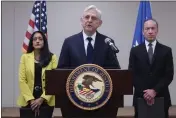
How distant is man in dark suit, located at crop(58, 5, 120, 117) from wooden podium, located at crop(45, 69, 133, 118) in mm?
195

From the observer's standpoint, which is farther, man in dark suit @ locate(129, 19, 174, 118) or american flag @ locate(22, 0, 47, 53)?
american flag @ locate(22, 0, 47, 53)

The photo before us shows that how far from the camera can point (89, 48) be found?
2.41 m

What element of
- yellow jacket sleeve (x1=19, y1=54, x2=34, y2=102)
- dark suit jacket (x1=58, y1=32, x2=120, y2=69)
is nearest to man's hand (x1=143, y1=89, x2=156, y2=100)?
dark suit jacket (x1=58, y1=32, x2=120, y2=69)

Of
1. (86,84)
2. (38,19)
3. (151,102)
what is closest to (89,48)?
(86,84)

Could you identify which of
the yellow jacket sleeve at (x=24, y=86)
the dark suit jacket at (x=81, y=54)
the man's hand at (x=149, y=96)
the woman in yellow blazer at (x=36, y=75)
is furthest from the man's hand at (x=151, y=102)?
the yellow jacket sleeve at (x=24, y=86)

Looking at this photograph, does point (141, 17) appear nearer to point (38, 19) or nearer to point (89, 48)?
point (38, 19)

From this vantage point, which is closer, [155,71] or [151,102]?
[151,102]

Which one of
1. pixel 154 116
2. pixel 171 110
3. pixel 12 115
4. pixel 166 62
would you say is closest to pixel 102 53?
pixel 154 116

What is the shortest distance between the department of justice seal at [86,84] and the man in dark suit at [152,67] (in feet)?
3.08

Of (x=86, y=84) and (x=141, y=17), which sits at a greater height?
(x=141, y=17)

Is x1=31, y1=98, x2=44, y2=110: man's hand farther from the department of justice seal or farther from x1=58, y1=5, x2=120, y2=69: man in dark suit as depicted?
the department of justice seal

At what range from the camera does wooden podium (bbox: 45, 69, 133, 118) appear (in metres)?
2.18

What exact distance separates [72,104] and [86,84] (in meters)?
0.18

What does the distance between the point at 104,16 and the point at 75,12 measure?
0.57 meters
